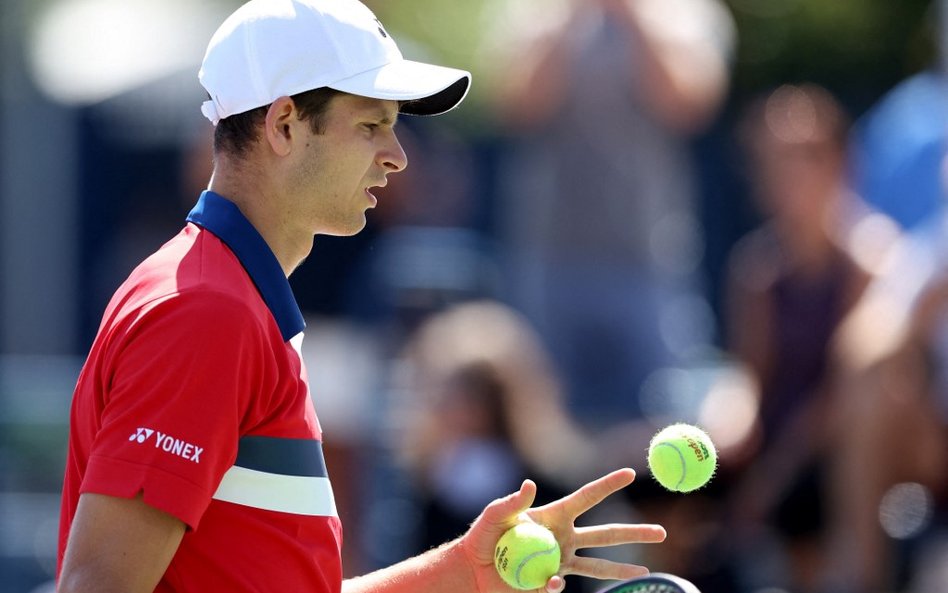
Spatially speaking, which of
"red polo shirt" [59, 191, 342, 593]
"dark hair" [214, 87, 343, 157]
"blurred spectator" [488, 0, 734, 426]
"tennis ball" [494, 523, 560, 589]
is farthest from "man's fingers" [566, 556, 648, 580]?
"blurred spectator" [488, 0, 734, 426]

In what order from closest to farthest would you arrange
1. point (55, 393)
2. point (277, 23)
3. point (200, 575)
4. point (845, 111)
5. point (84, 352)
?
point (200, 575), point (277, 23), point (55, 393), point (84, 352), point (845, 111)

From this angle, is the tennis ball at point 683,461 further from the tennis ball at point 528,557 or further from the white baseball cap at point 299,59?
the white baseball cap at point 299,59

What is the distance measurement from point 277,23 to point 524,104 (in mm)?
4343

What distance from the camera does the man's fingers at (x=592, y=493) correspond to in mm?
3365

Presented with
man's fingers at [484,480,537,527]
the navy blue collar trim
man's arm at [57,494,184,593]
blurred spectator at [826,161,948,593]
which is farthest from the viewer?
blurred spectator at [826,161,948,593]

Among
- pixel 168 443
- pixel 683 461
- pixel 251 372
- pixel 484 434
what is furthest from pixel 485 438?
pixel 168 443

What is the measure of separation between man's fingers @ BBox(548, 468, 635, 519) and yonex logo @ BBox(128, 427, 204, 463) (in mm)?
962

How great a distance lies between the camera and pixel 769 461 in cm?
664

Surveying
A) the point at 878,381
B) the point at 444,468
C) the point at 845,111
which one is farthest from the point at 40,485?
the point at 845,111

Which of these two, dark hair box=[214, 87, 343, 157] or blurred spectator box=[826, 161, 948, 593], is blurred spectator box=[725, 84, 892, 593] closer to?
blurred spectator box=[826, 161, 948, 593]

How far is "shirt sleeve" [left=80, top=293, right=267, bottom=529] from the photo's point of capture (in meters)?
2.68

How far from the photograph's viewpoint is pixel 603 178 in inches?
290

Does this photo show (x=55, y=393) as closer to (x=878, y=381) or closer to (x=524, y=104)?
(x=524, y=104)

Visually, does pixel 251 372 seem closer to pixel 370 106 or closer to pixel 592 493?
pixel 370 106
